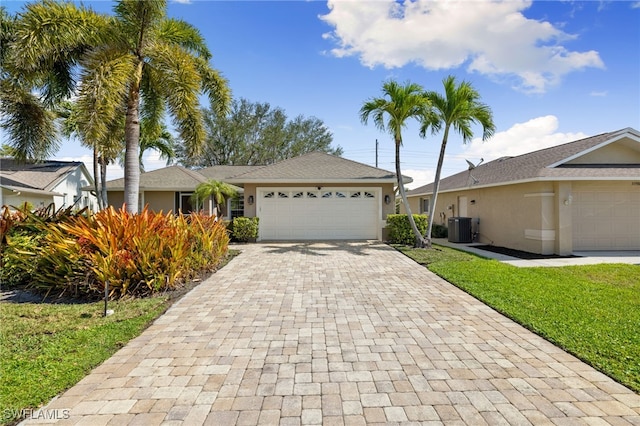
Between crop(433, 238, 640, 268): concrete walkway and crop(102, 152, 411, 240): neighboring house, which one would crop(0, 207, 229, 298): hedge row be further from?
crop(433, 238, 640, 268): concrete walkway

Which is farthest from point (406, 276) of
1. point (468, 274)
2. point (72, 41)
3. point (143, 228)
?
point (72, 41)

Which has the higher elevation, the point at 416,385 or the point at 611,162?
the point at 611,162

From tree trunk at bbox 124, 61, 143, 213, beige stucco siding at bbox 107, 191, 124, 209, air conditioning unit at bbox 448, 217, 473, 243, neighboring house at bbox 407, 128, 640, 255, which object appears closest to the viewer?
tree trunk at bbox 124, 61, 143, 213

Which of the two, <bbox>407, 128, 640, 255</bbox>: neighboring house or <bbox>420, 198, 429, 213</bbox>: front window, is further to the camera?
<bbox>420, 198, 429, 213</bbox>: front window

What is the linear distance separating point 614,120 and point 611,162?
4.17 metres

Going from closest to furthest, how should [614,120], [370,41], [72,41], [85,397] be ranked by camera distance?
1. [85,397]
2. [72,41]
3. [370,41]
4. [614,120]

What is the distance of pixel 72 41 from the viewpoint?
8.85 meters

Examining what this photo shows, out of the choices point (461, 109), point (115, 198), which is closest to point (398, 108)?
point (461, 109)

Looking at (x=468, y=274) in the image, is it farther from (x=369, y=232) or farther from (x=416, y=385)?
(x=369, y=232)

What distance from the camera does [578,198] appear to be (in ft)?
37.3

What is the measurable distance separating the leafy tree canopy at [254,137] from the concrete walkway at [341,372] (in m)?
29.2

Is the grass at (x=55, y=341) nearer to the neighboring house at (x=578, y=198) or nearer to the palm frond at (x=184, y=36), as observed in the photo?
the palm frond at (x=184, y=36)

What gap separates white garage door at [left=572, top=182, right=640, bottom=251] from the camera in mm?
11414

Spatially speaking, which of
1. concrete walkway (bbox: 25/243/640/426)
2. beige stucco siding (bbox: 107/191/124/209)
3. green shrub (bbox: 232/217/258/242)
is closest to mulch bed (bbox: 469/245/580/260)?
concrete walkway (bbox: 25/243/640/426)
